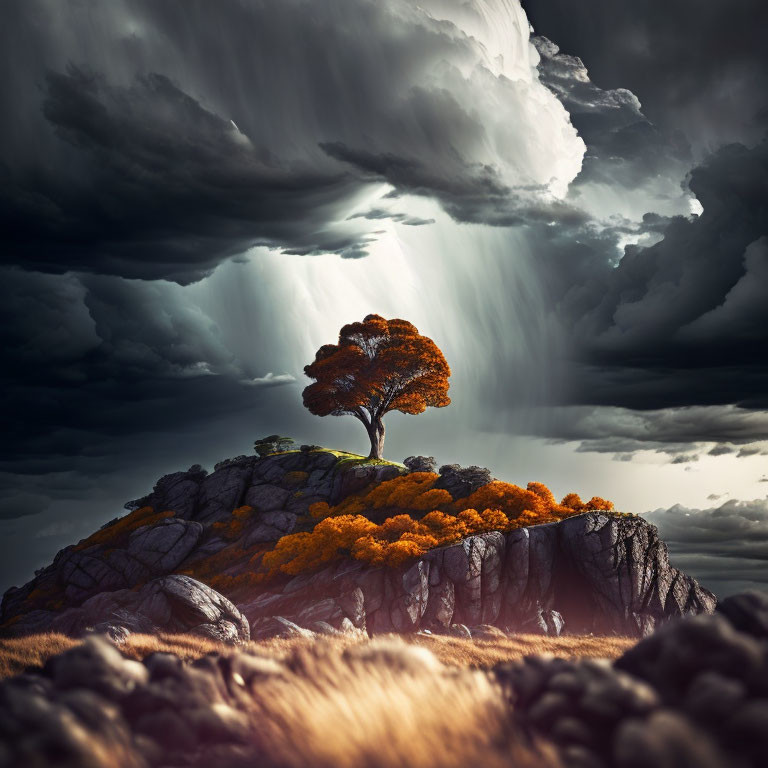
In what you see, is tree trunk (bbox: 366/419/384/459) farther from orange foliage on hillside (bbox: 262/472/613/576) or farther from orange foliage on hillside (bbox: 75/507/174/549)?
orange foliage on hillside (bbox: 75/507/174/549)

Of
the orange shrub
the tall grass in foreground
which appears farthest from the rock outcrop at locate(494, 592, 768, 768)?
the orange shrub

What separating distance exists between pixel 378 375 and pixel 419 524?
19.6 metres

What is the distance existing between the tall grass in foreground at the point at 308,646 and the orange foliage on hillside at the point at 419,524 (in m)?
7.98

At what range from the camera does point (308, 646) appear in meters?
11.0

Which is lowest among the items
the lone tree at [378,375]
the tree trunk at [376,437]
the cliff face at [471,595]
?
the cliff face at [471,595]

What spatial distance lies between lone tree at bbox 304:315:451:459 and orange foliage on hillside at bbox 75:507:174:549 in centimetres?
1551

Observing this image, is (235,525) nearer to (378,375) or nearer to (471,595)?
(378,375)

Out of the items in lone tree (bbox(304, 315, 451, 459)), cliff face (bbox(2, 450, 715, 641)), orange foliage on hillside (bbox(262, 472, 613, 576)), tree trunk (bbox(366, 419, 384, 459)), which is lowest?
cliff face (bbox(2, 450, 715, 641))

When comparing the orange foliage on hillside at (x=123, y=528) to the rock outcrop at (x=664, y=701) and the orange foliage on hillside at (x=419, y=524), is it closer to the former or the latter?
the orange foliage on hillside at (x=419, y=524)

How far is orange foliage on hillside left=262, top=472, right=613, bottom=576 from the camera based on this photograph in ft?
105

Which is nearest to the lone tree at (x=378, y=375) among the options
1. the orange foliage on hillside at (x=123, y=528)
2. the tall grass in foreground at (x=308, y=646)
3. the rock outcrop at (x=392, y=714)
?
the orange foliage on hillside at (x=123, y=528)

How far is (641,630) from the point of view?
95.7ft

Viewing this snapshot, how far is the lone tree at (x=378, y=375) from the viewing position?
51.4 meters

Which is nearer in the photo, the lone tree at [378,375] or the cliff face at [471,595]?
the cliff face at [471,595]
